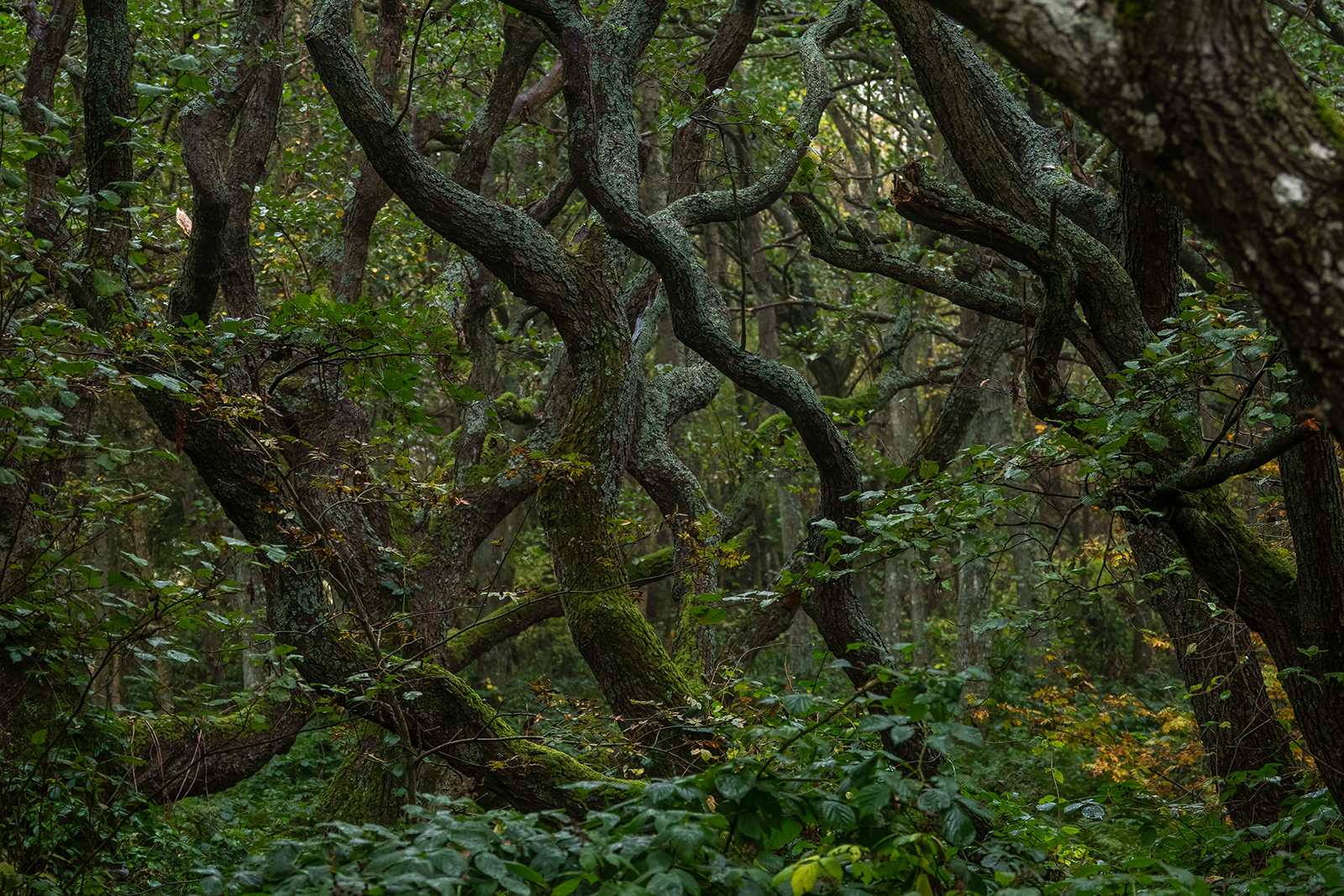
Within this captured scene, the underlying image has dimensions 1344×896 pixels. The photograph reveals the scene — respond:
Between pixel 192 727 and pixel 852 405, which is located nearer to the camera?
pixel 192 727

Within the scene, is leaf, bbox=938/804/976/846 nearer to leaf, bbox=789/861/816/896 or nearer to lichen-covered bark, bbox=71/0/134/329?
leaf, bbox=789/861/816/896

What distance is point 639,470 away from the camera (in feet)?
23.9

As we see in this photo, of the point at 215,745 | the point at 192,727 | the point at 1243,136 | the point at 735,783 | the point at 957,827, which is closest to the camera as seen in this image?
the point at 1243,136

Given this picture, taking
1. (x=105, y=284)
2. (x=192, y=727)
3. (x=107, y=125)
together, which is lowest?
(x=192, y=727)

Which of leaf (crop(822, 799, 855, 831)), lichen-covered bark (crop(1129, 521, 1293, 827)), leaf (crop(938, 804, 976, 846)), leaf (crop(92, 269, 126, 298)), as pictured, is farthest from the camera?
lichen-covered bark (crop(1129, 521, 1293, 827))

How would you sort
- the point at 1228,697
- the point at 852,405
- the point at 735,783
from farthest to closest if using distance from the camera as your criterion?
the point at 852,405, the point at 1228,697, the point at 735,783

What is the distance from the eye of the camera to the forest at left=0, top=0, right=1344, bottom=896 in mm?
2346

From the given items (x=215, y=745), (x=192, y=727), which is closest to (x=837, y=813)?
(x=192, y=727)

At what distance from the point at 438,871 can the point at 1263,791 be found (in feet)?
15.3

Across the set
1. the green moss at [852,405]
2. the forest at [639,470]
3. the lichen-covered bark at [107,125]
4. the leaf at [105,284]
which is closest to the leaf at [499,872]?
the forest at [639,470]

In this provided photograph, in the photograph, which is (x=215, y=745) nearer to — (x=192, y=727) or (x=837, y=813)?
(x=192, y=727)

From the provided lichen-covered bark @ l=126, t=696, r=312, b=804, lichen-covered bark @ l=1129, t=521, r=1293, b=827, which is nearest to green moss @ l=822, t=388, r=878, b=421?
lichen-covered bark @ l=1129, t=521, r=1293, b=827

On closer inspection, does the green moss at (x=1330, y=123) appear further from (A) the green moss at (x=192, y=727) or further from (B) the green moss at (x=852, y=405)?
(B) the green moss at (x=852, y=405)

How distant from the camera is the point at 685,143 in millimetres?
7809
